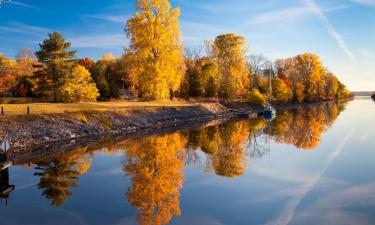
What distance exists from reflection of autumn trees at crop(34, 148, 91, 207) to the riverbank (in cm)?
530

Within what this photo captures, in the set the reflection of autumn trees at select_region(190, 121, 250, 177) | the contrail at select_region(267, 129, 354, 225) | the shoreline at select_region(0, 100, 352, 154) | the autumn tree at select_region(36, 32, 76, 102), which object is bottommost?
the contrail at select_region(267, 129, 354, 225)

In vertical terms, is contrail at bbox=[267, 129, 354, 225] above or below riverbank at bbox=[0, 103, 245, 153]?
below

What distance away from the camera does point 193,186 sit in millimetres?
15742

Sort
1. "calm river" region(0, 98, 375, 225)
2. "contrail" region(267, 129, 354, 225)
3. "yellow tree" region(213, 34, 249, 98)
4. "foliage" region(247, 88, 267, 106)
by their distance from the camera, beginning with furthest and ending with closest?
1. "foliage" region(247, 88, 267, 106)
2. "yellow tree" region(213, 34, 249, 98)
3. "calm river" region(0, 98, 375, 225)
4. "contrail" region(267, 129, 354, 225)

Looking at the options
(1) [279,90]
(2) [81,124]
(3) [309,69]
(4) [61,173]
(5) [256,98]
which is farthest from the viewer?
(3) [309,69]

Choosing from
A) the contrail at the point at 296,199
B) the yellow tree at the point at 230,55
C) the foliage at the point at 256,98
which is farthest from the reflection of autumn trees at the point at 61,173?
the foliage at the point at 256,98

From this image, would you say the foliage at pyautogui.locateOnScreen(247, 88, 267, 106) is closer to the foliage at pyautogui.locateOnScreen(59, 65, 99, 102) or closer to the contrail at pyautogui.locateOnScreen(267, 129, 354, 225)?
the foliage at pyautogui.locateOnScreen(59, 65, 99, 102)

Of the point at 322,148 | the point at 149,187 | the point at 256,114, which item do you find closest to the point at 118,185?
the point at 149,187

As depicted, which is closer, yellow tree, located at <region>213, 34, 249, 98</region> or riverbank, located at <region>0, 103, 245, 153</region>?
riverbank, located at <region>0, 103, 245, 153</region>

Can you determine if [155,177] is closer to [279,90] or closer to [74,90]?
[74,90]

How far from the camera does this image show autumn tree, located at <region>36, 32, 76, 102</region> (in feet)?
143

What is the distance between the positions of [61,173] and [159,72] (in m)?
31.4

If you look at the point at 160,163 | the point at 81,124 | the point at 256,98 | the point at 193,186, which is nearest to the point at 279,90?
the point at 256,98

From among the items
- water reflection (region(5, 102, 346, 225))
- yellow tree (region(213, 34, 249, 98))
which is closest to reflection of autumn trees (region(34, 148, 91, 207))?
water reflection (region(5, 102, 346, 225))
